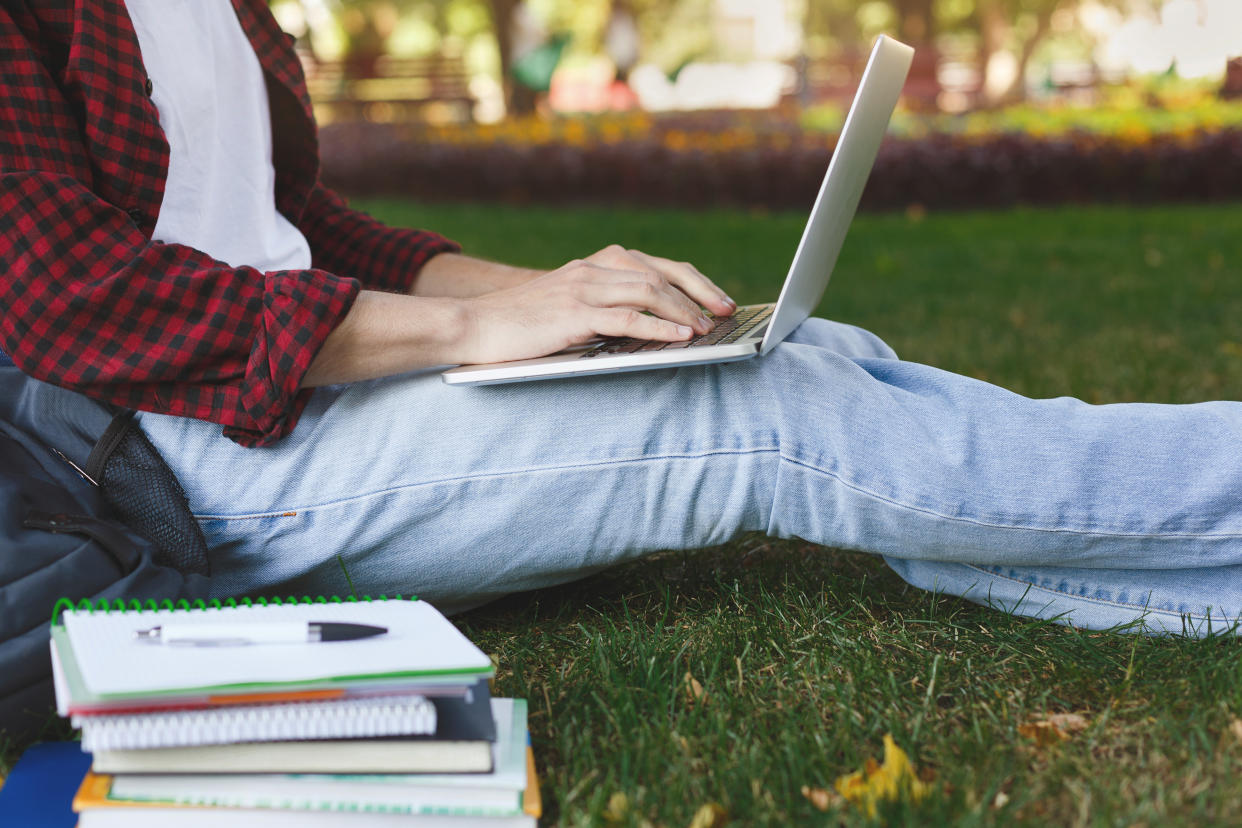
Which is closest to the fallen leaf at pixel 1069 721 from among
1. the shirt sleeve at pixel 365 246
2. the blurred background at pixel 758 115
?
the shirt sleeve at pixel 365 246

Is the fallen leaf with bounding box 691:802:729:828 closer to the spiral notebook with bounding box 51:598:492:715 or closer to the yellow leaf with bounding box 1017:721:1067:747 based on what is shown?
the spiral notebook with bounding box 51:598:492:715

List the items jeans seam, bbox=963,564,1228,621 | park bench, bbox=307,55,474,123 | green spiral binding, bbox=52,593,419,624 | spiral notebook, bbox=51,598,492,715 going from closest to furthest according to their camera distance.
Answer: spiral notebook, bbox=51,598,492,715 < green spiral binding, bbox=52,593,419,624 < jeans seam, bbox=963,564,1228,621 < park bench, bbox=307,55,474,123

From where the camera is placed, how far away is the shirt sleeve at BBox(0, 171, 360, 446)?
5.05 feet

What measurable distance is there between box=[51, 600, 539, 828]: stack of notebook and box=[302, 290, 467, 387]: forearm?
1.35 feet

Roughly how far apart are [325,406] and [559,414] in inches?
13.7

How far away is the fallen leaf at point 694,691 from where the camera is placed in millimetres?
1686

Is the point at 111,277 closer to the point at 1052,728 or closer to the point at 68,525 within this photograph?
the point at 68,525

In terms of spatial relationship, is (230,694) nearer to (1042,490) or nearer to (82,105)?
(82,105)

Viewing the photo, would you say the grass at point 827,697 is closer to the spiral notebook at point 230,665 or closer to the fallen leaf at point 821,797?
the fallen leaf at point 821,797

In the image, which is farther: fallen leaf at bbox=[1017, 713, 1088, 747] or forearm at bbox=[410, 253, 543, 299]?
forearm at bbox=[410, 253, 543, 299]

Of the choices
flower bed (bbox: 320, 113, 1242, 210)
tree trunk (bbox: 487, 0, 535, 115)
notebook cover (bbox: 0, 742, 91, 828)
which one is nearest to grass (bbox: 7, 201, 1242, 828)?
notebook cover (bbox: 0, 742, 91, 828)

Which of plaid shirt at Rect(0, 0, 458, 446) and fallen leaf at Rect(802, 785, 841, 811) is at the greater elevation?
plaid shirt at Rect(0, 0, 458, 446)

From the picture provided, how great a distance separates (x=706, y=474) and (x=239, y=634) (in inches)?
26.1

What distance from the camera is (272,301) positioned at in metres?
1.58
